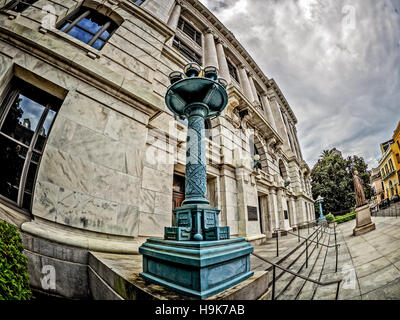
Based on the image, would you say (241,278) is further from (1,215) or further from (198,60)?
(198,60)

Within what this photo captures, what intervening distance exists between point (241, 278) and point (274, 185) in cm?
1140

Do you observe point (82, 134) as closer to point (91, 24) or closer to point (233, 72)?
point (91, 24)

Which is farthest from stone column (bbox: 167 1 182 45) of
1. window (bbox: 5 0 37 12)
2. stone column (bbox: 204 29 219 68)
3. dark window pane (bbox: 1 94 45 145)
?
dark window pane (bbox: 1 94 45 145)

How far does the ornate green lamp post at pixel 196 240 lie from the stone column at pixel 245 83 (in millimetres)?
13343

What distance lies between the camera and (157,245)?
91.1 inches

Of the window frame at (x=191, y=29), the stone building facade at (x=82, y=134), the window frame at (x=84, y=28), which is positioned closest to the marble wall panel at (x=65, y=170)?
the stone building facade at (x=82, y=134)

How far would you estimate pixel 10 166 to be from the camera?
3.63m

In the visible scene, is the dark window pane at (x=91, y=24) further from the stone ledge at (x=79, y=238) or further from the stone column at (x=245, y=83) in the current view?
the stone column at (x=245, y=83)

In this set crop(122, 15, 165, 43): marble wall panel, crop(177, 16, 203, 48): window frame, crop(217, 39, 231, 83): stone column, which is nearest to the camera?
crop(122, 15, 165, 43): marble wall panel

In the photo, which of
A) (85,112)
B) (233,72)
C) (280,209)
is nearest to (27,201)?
(85,112)

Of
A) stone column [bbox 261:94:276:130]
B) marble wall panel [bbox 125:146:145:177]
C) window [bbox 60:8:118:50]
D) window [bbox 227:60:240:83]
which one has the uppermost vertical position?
window [bbox 227:60:240:83]

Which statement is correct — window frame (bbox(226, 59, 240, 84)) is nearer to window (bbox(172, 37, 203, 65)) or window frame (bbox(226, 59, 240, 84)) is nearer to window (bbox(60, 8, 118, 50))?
window (bbox(172, 37, 203, 65))

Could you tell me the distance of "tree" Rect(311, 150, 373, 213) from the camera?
2983 centimetres
